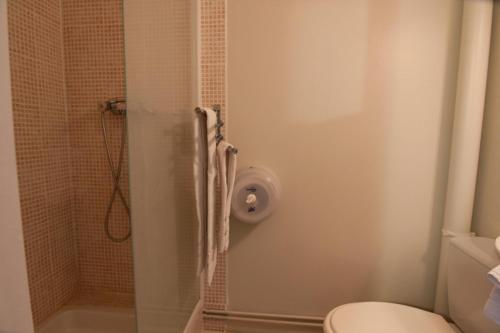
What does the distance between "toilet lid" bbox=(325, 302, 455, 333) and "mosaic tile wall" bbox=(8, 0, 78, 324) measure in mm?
1394

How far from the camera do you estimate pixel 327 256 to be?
1399 millimetres

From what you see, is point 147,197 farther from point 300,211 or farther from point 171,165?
point 300,211

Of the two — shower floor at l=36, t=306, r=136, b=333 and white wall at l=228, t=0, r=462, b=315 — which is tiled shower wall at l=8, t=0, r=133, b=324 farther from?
white wall at l=228, t=0, r=462, b=315

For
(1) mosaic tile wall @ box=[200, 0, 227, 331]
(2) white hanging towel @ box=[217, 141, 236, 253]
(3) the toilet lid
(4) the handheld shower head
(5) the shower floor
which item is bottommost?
(5) the shower floor

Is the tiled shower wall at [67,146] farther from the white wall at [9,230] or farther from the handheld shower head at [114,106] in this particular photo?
the white wall at [9,230]

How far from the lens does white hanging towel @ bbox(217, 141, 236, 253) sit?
117 centimetres

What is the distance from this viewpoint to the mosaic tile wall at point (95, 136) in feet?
4.61

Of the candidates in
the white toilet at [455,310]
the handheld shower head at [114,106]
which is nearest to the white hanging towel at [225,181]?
the white toilet at [455,310]

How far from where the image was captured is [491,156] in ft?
3.94

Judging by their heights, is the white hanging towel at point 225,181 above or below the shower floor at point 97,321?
above

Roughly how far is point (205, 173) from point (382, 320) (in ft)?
3.12

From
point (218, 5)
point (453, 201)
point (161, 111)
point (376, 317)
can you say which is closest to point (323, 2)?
point (218, 5)

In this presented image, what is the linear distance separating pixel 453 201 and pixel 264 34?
1.23 metres

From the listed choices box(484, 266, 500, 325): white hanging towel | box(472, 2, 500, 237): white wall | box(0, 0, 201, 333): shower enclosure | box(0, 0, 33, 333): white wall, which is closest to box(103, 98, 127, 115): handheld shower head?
box(0, 0, 201, 333): shower enclosure
